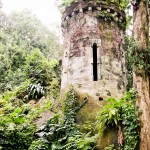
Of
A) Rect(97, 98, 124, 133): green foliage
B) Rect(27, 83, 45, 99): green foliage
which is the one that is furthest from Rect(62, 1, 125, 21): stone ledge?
Rect(97, 98, 124, 133): green foliage

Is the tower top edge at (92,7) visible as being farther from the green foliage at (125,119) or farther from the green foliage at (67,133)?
the green foliage at (125,119)

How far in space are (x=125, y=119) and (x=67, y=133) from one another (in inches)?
84.9

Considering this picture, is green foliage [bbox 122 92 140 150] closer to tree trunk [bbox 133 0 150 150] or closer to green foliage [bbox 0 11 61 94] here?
tree trunk [bbox 133 0 150 150]

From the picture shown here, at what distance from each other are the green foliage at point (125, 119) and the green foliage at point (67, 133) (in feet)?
1.97

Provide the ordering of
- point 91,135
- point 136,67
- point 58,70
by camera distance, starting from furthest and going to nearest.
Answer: point 58,70 → point 91,135 → point 136,67

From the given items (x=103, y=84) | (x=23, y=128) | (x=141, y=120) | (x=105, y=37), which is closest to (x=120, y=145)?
(x=141, y=120)

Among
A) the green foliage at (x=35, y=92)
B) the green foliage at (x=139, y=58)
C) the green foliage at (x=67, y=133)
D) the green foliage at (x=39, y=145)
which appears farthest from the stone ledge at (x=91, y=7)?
the green foliage at (x=39, y=145)

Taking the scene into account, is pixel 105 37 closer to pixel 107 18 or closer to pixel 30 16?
pixel 107 18

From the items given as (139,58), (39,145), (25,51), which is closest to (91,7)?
(139,58)

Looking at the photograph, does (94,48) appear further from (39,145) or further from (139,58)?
(39,145)

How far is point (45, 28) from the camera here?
3156 centimetres

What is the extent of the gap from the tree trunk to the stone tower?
4.20 m

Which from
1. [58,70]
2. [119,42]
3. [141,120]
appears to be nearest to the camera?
[141,120]

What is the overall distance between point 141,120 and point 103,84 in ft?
16.8
